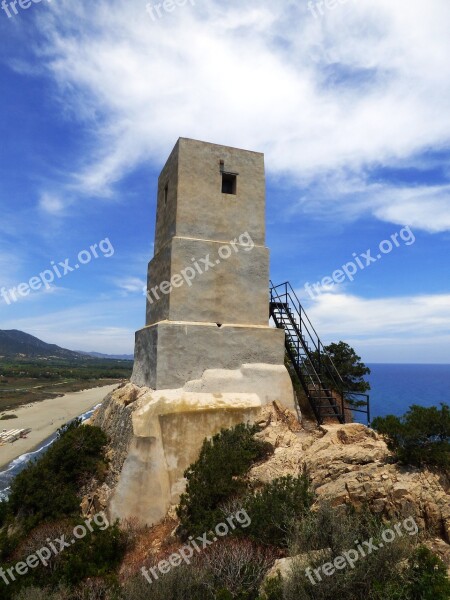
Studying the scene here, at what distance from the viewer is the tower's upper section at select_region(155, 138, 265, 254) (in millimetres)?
11766

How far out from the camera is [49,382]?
12588 cm

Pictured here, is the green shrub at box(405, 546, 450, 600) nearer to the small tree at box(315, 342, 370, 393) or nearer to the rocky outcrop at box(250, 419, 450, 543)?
the rocky outcrop at box(250, 419, 450, 543)

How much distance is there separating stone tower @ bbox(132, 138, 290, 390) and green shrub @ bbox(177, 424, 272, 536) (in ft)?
6.36

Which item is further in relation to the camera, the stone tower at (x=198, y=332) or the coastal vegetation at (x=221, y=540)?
the stone tower at (x=198, y=332)

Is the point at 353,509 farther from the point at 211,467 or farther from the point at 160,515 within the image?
the point at 160,515

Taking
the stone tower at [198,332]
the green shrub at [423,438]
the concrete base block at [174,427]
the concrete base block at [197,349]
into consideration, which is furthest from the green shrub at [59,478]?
the green shrub at [423,438]

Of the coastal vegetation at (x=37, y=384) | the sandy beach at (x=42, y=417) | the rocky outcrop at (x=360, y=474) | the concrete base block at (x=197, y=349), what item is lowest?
the sandy beach at (x=42, y=417)

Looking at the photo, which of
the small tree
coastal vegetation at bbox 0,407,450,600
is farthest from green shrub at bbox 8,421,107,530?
the small tree

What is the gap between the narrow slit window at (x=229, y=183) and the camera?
12.5 meters

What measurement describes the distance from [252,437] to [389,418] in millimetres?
3163

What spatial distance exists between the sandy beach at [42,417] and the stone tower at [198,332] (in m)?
37.3

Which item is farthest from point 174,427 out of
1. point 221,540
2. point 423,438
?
point 423,438

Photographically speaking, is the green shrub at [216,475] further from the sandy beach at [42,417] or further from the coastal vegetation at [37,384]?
the coastal vegetation at [37,384]

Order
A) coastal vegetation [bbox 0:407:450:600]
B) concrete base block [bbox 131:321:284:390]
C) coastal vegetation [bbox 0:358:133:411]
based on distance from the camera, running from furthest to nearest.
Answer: coastal vegetation [bbox 0:358:133:411] < concrete base block [bbox 131:321:284:390] < coastal vegetation [bbox 0:407:450:600]
